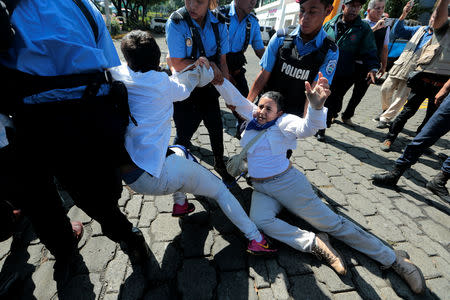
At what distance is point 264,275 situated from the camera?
5.78 feet

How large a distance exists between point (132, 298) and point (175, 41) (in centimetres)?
215

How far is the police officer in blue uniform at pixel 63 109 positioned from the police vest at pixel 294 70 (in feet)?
5.14

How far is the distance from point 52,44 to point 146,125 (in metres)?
0.61

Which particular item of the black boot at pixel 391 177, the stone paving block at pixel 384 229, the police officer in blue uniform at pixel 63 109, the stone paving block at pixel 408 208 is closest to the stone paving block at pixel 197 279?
the police officer in blue uniform at pixel 63 109

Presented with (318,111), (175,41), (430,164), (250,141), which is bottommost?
(430,164)

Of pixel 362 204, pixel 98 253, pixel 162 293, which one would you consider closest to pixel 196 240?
pixel 162 293

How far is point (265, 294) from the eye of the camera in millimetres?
1640

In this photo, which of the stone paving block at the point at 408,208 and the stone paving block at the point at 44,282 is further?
the stone paving block at the point at 408,208

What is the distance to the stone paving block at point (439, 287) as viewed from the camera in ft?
5.53

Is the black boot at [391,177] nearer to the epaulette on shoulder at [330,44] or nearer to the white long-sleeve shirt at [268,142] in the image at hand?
the white long-sleeve shirt at [268,142]

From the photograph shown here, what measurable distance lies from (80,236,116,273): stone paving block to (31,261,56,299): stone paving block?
0.23 meters

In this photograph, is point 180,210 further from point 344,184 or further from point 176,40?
point 344,184

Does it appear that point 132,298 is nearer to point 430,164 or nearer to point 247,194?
point 247,194

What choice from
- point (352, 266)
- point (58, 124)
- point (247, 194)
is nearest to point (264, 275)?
point (352, 266)
